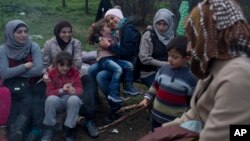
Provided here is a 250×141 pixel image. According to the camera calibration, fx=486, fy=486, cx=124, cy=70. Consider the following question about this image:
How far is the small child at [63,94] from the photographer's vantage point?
541 cm

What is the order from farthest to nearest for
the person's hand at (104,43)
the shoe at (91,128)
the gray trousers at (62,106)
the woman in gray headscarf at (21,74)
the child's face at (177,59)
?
the person's hand at (104,43)
the shoe at (91,128)
the woman in gray headscarf at (21,74)
the gray trousers at (62,106)
the child's face at (177,59)

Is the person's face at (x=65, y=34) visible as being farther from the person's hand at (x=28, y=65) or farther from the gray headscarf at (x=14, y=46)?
the person's hand at (x=28, y=65)

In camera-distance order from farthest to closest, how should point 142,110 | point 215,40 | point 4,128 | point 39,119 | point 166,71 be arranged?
point 142,110 < point 39,119 < point 4,128 < point 166,71 < point 215,40

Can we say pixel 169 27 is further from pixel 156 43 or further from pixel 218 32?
pixel 218 32

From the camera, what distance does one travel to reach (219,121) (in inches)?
91.4

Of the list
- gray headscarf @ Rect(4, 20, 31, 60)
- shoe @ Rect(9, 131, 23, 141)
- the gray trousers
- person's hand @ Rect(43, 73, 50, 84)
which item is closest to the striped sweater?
the gray trousers

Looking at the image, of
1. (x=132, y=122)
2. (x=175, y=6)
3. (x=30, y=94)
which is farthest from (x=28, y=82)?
(x=175, y=6)

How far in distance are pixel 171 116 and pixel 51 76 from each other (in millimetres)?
1545

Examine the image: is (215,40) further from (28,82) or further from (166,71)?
(28,82)

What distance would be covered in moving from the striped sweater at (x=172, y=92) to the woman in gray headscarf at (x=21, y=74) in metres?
1.50

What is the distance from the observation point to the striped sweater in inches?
185

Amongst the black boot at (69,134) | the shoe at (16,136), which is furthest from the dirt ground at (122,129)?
the shoe at (16,136)

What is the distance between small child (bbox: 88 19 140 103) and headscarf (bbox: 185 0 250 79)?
3438 mm

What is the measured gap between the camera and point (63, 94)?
551 cm
